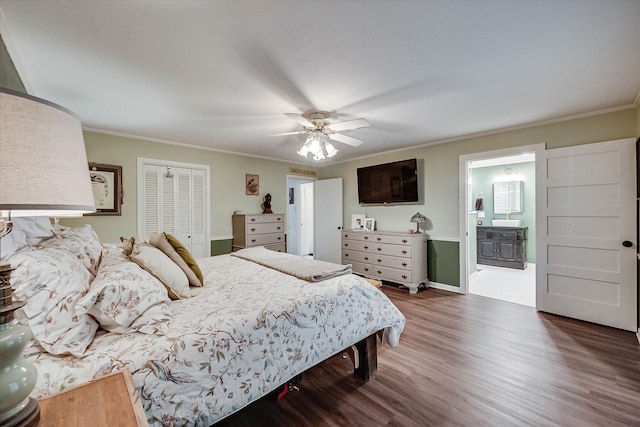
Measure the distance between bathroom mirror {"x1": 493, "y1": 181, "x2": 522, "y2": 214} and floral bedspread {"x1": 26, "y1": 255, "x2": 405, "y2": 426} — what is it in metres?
5.45

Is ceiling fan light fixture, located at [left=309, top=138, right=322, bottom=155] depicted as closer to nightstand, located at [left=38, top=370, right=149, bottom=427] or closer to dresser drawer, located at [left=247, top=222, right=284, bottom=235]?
dresser drawer, located at [left=247, top=222, right=284, bottom=235]

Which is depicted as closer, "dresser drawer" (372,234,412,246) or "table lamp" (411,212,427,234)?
"dresser drawer" (372,234,412,246)

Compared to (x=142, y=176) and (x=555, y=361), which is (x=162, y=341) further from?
(x=142, y=176)

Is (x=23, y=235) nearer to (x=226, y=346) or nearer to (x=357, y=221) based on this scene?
(x=226, y=346)

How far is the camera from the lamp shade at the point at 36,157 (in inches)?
21.6

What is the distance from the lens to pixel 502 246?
5.64 meters

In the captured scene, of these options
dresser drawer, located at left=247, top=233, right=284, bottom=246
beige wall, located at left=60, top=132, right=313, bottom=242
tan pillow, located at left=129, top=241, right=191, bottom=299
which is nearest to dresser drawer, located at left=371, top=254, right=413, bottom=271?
dresser drawer, located at left=247, top=233, right=284, bottom=246

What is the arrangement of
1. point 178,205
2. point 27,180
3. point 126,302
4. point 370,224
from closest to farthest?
point 27,180 < point 126,302 < point 178,205 < point 370,224

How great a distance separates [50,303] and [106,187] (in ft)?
10.3

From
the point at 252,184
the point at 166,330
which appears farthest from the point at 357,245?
the point at 166,330

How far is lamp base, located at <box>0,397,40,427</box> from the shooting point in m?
0.63

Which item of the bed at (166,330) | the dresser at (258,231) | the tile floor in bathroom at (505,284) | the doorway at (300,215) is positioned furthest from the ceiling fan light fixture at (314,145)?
the doorway at (300,215)

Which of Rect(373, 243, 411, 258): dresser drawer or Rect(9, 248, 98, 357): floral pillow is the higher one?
Rect(9, 248, 98, 357): floral pillow

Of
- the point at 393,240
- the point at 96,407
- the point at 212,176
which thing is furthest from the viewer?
the point at 212,176
